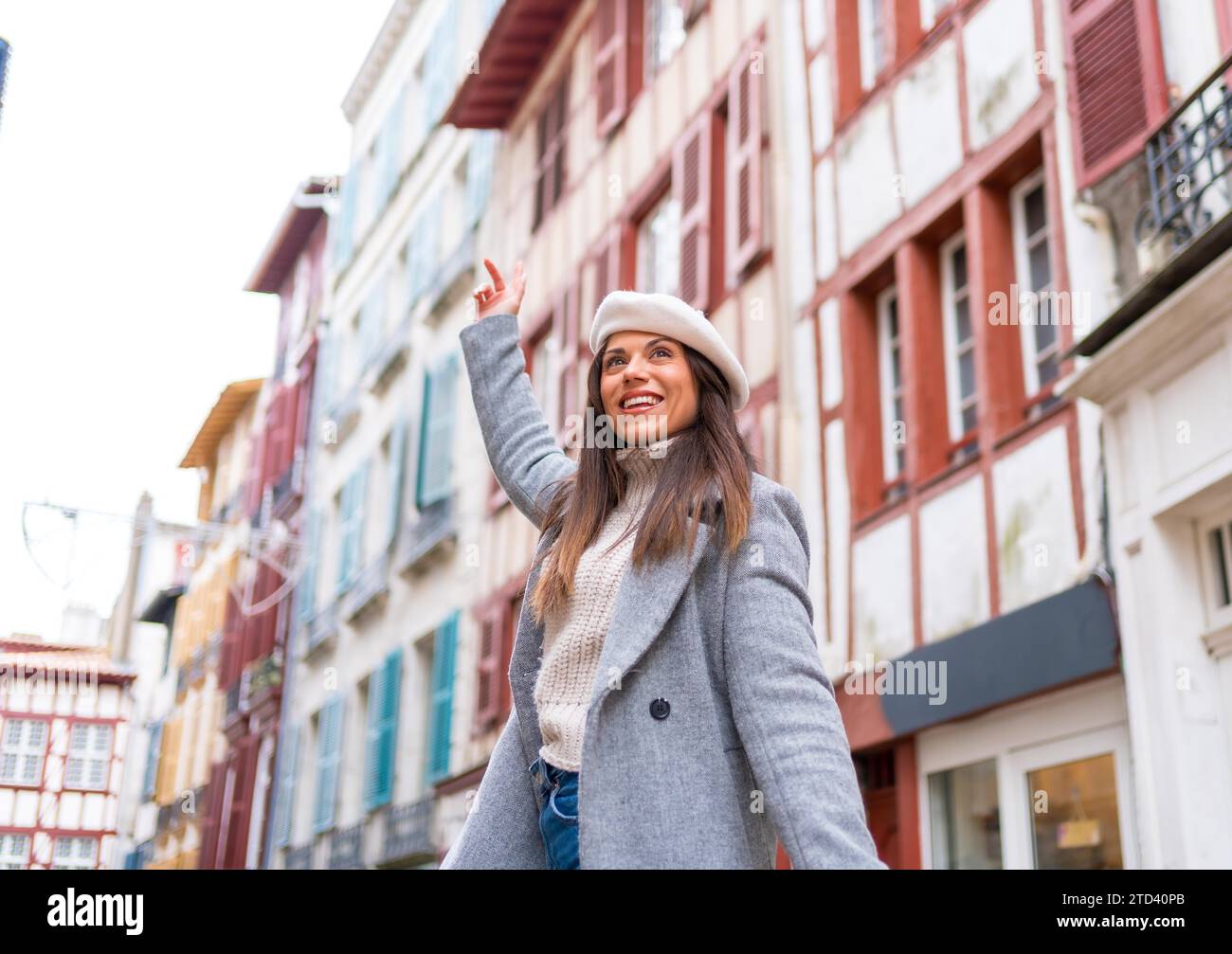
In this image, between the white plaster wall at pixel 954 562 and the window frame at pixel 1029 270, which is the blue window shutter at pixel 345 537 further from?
the window frame at pixel 1029 270

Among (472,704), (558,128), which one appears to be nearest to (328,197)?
(558,128)

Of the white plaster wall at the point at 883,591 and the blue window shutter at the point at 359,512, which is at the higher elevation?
the blue window shutter at the point at 359,512

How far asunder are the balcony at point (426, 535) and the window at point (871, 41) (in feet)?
25.3

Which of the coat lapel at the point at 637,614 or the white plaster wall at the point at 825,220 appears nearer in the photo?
the coat lapel at the point at 637,614

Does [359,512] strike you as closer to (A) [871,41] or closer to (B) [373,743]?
(B) [373,743]

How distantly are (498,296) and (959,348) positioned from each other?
238 inches

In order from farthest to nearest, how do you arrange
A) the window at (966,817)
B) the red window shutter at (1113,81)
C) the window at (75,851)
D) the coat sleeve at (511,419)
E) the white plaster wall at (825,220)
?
1. the window at (75,851)
2. the white plaster wall at (825,220)
3. the window at (966,817)
4. the red window shutter at (1113,81)
5. the coat sleeve at (511,419)

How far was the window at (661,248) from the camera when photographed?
12508 millimetres

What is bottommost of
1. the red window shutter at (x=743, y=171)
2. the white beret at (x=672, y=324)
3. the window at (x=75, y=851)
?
the white beret at (x=672, y=324)

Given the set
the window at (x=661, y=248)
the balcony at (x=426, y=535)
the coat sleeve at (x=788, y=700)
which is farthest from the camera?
the balcony at (x=426, y=535)

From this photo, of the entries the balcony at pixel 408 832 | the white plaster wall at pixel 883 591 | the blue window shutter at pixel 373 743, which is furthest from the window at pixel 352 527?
the white plaster wall at pixel 883 591

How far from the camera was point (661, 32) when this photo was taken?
1357 cm

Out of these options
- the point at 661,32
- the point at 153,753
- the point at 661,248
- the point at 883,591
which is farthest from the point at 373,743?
the point at 153,753
